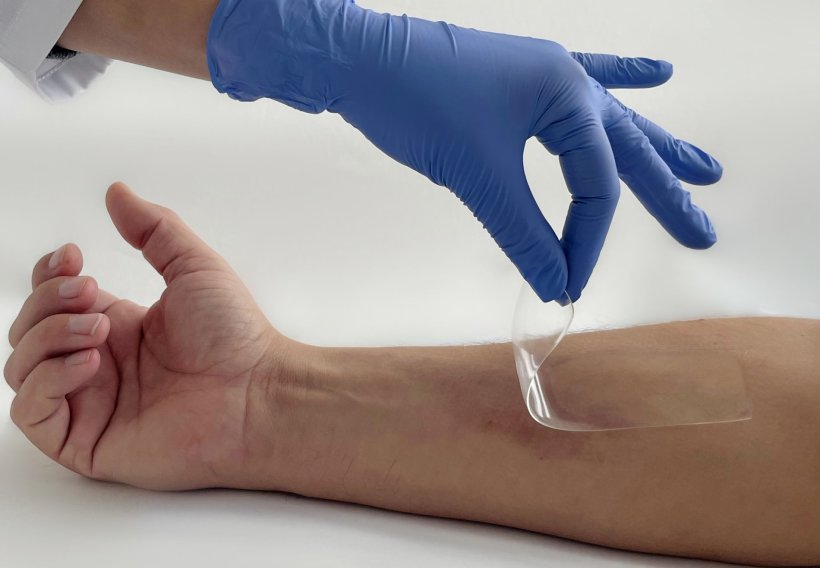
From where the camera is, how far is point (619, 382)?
1107mm

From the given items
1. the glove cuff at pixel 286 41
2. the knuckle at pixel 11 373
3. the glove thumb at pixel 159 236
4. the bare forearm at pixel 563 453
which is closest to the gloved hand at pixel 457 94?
the glove cuff at pixel 286 41

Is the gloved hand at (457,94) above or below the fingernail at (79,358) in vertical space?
above

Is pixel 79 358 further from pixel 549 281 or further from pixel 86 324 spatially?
pixel 549 281

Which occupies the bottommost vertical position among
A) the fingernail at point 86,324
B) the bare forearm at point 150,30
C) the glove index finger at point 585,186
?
the fingernail at point 86,324

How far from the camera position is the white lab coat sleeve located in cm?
118

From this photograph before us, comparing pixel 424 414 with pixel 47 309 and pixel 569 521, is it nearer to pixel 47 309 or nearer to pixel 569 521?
pixel 569 521

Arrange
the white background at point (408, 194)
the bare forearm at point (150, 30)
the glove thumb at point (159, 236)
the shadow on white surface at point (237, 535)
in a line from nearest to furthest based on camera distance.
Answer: the shadow on white surface at point (237, 535), the bare forearm at point (150, 30), the glove thumb at point (159, 236), the white background at point (408, 194)

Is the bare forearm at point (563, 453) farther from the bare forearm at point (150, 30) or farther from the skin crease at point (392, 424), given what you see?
the bare forearm at point (150, 30)

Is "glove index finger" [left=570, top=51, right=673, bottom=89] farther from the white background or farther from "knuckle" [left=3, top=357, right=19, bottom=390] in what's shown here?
"knuckle" [left=3, top=357, right=19, bottom=390]

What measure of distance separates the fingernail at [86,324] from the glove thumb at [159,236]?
18 centimetres

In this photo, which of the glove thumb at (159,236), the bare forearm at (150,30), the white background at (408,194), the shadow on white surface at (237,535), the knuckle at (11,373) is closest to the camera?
the shadow on white surface at (237,535)

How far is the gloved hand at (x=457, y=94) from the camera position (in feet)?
3.60

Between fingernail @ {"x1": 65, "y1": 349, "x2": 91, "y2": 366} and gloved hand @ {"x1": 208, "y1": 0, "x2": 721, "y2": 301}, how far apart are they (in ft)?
1.27

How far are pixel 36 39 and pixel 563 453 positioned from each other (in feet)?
2.84
